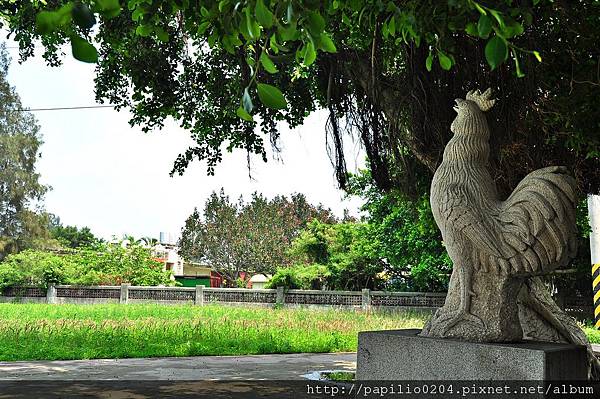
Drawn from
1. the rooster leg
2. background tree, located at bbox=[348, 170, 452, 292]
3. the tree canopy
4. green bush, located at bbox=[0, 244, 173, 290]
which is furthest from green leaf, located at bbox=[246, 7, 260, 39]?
green bush, located at bbox=[0, 244, 173, 290]

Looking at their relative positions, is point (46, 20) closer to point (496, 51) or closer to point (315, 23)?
point (315, 23)

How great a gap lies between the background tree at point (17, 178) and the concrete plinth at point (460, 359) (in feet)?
113

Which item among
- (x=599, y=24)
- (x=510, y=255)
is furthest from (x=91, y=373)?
(x=599, y=24)

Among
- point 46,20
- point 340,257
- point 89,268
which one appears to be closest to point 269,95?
point 46,20

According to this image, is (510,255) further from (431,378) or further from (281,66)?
(281,66)

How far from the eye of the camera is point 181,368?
8938 millimetres

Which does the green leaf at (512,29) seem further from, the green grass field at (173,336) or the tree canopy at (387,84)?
the green grass field at (173,336)

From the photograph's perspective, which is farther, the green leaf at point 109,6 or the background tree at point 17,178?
the background tree at point 17,178

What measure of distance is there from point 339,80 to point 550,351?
179 inches

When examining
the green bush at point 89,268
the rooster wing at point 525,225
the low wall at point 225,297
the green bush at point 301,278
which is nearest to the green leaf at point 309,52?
the rooster wing at point 525,225

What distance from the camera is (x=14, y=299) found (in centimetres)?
2747

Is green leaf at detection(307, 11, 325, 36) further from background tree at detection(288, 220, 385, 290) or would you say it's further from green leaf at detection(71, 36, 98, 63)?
background tree at detection(288, 220, 385, 290)

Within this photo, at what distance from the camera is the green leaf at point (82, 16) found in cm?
164

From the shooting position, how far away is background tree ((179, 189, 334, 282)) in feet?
113
